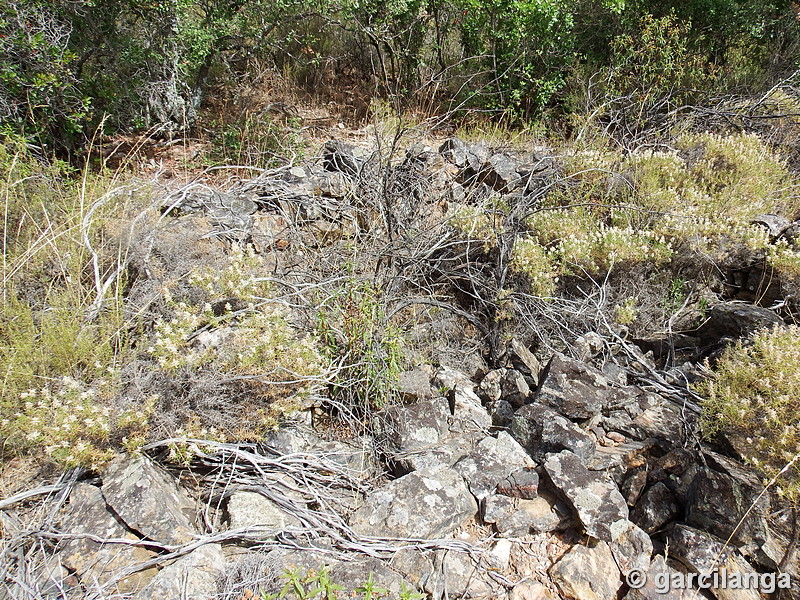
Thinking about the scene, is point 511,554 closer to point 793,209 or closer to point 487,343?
point 487,343

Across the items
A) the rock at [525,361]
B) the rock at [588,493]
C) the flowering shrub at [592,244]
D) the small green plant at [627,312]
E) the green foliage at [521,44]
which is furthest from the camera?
the green foliage at [521,44]

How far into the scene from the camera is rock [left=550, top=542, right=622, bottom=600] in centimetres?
211

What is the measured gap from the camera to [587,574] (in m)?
2.16

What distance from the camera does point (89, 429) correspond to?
2113 millimetres

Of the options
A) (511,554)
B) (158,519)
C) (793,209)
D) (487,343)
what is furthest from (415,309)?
(793,209)

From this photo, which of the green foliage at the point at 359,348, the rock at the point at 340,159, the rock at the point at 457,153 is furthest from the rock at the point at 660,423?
the rock at the point at 340,159

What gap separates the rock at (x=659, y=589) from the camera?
2.05 meters

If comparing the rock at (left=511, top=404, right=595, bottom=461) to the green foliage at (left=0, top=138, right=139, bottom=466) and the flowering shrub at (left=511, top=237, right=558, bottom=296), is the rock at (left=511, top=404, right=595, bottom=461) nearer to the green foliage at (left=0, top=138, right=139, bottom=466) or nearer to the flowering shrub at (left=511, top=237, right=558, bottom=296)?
the flowering shrub at (left=511, top=237, right=558, bottom=296)

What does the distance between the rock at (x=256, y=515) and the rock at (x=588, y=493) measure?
1303 millimetres

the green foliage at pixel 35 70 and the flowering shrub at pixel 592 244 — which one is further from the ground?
the green foliage at pixel 35 70

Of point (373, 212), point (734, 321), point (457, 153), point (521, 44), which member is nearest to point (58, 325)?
point (373, 212)

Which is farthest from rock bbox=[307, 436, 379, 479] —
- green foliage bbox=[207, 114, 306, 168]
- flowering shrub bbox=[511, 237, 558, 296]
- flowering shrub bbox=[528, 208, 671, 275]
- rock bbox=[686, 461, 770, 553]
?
green foliage bbox=[207, 114, 306, 168]

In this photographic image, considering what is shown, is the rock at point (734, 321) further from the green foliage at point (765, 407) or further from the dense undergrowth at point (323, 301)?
the green foliage at point (765, 407)

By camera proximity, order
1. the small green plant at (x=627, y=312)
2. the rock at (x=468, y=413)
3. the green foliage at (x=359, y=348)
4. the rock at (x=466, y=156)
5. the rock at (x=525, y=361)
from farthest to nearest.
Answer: the rock at (x=466, y=156), the small green plant at (x=627, y=312), the rock at (x=525, y=361), the rock at (x=468, y=413), the green foliage at (x=359, y=348)
